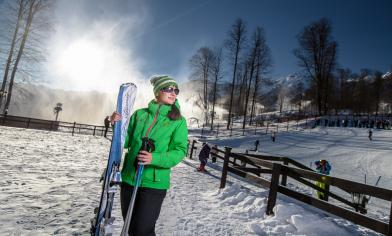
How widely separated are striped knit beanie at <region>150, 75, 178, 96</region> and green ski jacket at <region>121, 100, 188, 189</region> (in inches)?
7.4

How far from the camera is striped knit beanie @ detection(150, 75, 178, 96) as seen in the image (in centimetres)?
274

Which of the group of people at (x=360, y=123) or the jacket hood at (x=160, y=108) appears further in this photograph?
the group of people at (x=360, y=123)

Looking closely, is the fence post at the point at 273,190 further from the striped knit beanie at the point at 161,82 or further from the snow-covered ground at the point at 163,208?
the striped knit beanie at the point at 161,82

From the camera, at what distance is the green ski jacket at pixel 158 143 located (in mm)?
2430

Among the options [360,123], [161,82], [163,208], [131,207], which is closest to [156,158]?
[131,207]

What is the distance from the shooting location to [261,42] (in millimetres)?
35469

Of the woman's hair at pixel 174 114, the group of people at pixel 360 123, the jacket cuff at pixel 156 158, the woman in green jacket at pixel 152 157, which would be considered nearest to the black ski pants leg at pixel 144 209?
the woman in green jacket at pixel 152 157

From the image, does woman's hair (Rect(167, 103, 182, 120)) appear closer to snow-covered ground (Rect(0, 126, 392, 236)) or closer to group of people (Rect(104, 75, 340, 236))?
group of people (Rect(104, 75, 340, 236))

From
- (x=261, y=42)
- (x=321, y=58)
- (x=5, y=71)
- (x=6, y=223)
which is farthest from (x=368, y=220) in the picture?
(x=321, y=58)

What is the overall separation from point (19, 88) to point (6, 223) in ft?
73.7

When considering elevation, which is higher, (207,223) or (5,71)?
(5,71)

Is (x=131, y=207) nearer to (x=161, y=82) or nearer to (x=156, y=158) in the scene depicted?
(x=156, y=158)

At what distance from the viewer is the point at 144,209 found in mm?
2387

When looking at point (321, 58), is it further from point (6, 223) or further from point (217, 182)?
point (6, 223)
